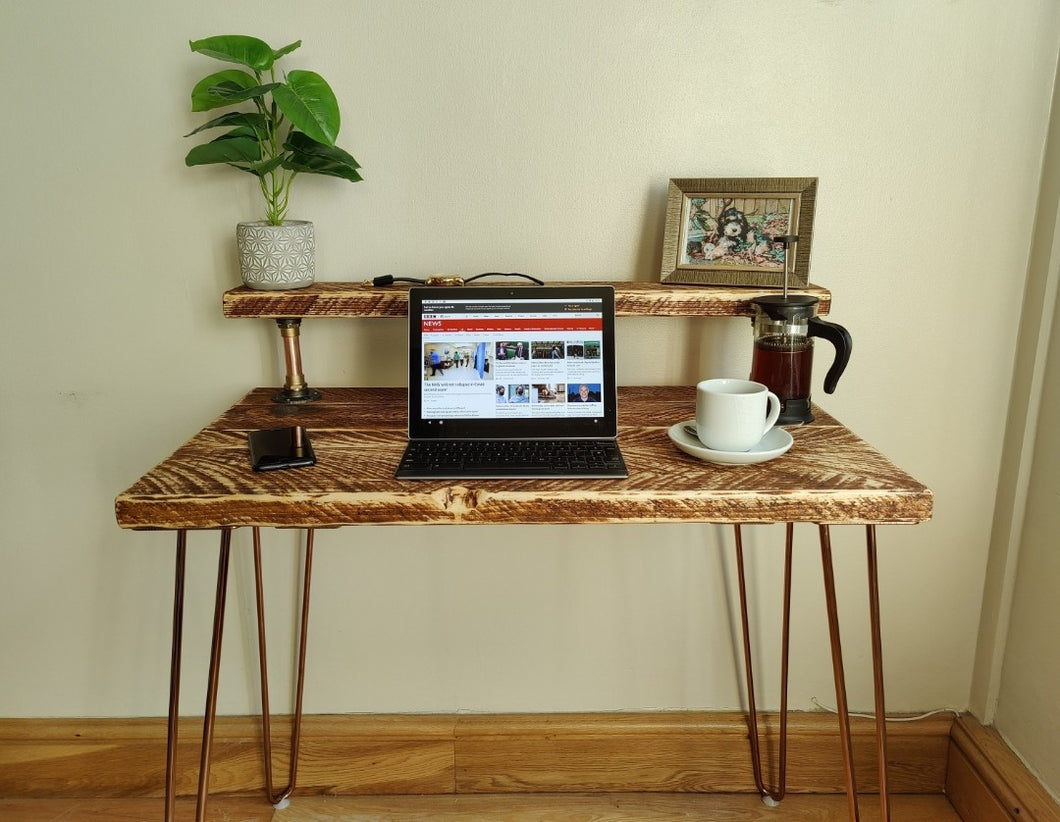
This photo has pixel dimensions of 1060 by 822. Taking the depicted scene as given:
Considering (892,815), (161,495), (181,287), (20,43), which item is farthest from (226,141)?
(892,815)

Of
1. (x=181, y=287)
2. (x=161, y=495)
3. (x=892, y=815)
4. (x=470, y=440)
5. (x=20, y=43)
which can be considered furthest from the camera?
(x=892, y=815)

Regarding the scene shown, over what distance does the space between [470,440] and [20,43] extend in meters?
0.99

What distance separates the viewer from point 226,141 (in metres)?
1.23

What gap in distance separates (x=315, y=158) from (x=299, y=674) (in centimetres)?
94

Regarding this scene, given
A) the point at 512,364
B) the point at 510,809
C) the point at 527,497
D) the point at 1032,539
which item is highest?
the point at 512,364

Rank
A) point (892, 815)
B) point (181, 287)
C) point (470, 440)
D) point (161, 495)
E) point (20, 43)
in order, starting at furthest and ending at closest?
point (892, 815) → point (181, 287) → point (20, 43) → point (470, 440) → point (161, 495)

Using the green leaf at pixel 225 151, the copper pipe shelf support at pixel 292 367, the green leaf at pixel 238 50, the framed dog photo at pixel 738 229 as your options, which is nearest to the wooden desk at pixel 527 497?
the copper pipe shelf support at pixel 292 367

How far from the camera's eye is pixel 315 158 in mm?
1264

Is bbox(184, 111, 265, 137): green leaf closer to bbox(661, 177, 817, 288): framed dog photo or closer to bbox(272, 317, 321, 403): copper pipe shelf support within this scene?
bbox(272, 317, 321, 403): copper pipe shelf support

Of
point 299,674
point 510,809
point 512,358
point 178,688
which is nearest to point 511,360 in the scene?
point 512,358

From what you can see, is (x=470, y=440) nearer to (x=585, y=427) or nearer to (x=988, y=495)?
(x=585, y=427)

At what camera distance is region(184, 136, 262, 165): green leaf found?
1.22 metres

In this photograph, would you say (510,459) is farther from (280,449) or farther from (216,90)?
(216,90)

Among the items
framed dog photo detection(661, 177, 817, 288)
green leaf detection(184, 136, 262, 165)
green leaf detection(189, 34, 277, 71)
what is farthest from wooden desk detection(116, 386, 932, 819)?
green leaf detection(189, 34, 277, 71)
